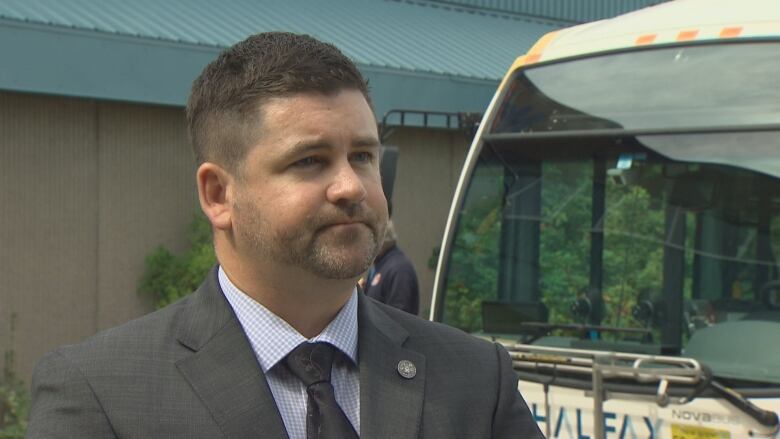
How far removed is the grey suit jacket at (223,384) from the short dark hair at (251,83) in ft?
0.89

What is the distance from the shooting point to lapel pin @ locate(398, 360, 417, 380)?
202 cm

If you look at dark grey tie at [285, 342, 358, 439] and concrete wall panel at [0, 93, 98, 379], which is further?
concrete wall panel at [0, 93, 98, 379]

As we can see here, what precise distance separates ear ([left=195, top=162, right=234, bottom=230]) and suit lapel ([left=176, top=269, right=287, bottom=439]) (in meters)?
0.14

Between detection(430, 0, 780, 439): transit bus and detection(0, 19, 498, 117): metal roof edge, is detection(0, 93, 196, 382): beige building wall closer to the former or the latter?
detection(0, 19, 498, 117): metal roof edge

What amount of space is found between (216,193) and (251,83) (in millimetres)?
215

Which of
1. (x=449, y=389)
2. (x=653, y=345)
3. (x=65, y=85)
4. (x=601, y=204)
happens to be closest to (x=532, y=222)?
(x=601, y=204)

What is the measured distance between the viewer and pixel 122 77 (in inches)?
396

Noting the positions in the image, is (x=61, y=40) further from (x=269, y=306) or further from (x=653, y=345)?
(x=269, y=306)

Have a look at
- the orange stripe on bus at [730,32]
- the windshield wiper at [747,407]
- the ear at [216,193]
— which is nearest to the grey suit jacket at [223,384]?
the ear at [216,193]

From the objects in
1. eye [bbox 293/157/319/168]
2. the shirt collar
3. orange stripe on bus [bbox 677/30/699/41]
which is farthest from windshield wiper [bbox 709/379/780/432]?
eye [bbox 293/157/319/168]

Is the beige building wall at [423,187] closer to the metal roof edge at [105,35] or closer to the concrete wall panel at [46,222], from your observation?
the metal roof edge at [105,35]

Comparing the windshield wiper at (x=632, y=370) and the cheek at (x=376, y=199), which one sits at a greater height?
the cheek at (x=376, y=199)

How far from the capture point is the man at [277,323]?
1.87 m

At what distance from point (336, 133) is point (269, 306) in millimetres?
321
